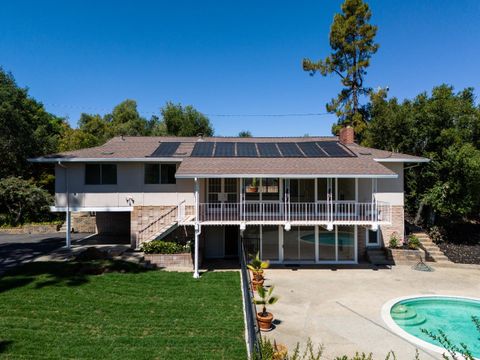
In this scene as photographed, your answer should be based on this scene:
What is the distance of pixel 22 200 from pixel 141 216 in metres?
14.1

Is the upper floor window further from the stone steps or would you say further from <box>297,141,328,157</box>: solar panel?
the stone steps

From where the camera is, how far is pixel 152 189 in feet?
56.4

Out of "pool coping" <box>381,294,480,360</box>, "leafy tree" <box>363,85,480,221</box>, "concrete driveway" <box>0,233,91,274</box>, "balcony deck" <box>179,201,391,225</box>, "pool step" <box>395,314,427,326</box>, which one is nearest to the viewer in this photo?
"pool coping" <box>381,294,480,360</box>

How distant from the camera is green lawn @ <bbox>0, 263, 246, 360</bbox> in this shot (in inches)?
306

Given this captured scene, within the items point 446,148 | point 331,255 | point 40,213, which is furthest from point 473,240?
point 40,213

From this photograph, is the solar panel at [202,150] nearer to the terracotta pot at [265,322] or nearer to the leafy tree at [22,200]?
the terracotta pot at [265,322]

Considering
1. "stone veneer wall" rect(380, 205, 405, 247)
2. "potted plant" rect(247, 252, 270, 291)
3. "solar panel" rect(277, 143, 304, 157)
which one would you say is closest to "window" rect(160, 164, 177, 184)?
"solar panel" rect(277, 143, 304, 157)

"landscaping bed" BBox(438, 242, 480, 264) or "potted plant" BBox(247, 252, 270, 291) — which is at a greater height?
"potted plant" BBox(247, 252, 270, 291)

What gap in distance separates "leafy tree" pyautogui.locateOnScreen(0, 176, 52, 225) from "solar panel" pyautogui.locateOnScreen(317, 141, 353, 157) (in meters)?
22.6

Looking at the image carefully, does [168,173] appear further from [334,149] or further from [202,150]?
[334,149]

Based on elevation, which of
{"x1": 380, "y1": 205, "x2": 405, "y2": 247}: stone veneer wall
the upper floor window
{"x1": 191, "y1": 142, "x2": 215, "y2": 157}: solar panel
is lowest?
{"x1": 380, "y1": 205, "x2": 405, "y2": 247}: stone veneer wall

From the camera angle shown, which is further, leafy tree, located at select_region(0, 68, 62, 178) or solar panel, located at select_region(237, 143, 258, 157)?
leafy tree, located at select_region(0, 68, 62, 178)

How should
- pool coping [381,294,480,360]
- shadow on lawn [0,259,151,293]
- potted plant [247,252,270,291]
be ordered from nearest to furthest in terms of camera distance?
pool coping [381,294,480,360] → potted plant [247,252,270,291] → shadow on lawn [0,259,151,293]

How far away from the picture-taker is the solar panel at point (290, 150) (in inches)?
690
